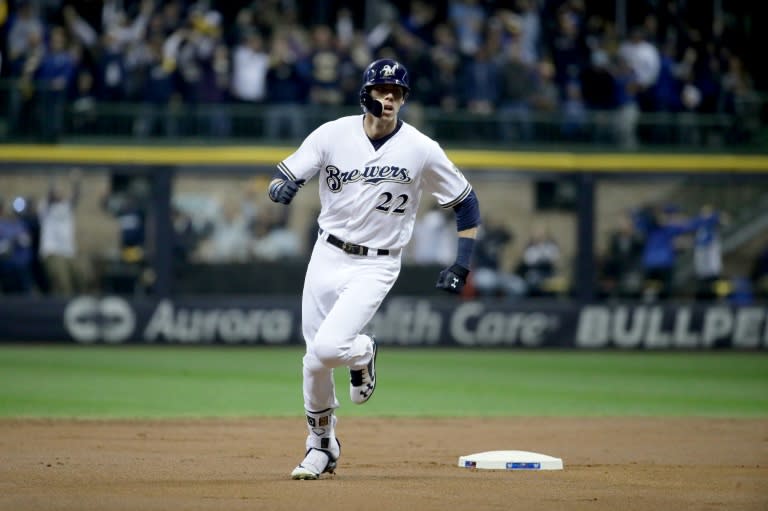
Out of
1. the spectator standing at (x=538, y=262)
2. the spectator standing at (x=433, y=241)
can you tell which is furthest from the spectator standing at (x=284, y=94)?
the spectator standing at (x=538, y=262)

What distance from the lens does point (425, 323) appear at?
2012 centimetres

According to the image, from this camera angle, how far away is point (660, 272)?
67.3 ft

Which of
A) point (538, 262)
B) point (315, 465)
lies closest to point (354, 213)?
point (315, 465)

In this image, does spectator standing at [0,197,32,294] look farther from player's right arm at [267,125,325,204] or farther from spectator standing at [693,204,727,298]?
player's right arm at [267,125,325,204]

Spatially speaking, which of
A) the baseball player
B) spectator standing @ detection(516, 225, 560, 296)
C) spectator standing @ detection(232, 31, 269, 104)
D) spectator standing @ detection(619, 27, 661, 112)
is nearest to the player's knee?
the baseball player

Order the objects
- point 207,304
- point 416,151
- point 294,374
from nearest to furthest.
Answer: point 416,151, point 294,374, point 207,304

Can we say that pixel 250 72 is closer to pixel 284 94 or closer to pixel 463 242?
pixel 284 94

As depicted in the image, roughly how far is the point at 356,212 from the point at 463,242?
72 centimetres

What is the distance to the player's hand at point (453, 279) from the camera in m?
7.36

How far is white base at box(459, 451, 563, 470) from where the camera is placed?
25.0 ft


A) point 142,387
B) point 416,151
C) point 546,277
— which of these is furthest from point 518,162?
point 416,151

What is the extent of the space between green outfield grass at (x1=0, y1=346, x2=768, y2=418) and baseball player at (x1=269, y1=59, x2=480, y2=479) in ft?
14.4

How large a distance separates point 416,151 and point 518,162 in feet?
46.5

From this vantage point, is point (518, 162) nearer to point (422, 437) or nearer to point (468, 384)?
point (468, 384)
